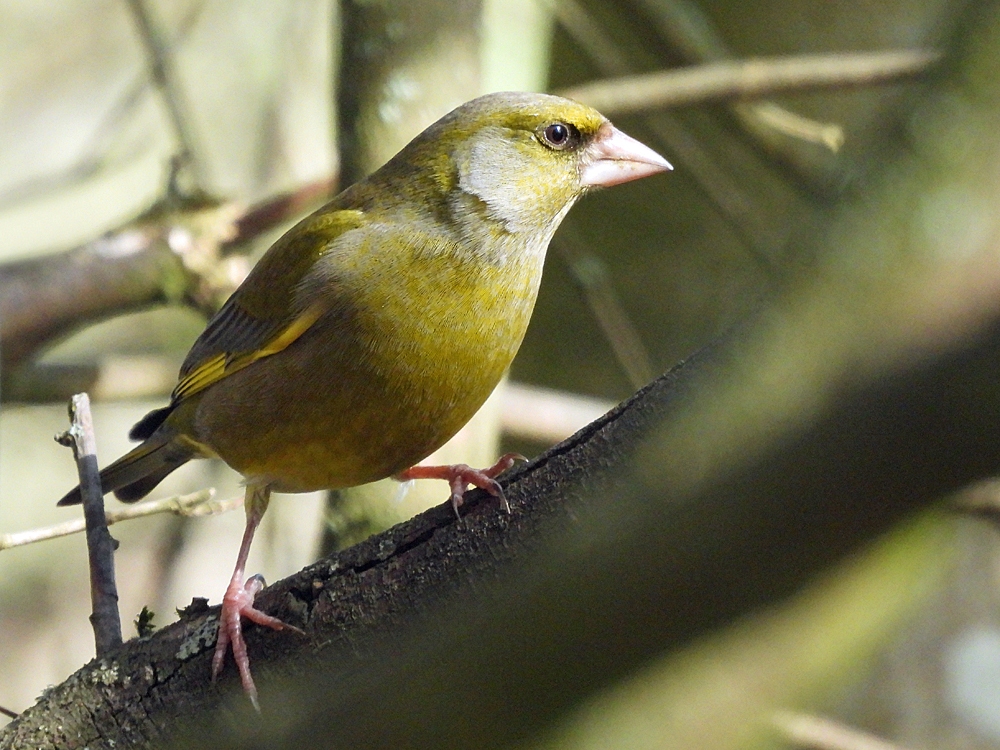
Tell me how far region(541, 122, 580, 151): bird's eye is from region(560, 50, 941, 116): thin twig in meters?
1.28

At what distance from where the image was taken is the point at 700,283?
6.66m

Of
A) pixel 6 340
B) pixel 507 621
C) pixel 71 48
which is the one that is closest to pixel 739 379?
pixel 507 621

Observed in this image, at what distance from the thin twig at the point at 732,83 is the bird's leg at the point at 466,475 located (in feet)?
6.85

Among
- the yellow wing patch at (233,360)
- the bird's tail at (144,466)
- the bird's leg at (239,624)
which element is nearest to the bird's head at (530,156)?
the yellow wing patch at (233,360)

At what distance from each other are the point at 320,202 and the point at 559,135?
5.85 feet

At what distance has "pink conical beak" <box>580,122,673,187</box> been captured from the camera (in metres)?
3.63

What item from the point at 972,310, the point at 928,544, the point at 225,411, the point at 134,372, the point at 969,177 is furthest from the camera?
the point at 134,372

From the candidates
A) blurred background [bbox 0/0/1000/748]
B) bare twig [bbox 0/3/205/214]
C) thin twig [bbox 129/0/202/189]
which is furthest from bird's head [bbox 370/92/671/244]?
bare twig [bbox 0/3/205/214]

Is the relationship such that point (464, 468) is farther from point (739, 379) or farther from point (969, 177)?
point (969, 177)

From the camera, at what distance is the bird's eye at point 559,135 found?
3.64m

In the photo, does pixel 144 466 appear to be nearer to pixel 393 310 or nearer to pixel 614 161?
pixel 393 310

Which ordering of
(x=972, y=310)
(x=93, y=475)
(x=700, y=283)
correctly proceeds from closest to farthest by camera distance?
(x=972, y=310) < (x=93, y=475) < (x=700, y=283)

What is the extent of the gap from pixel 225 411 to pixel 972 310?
9.45 feet

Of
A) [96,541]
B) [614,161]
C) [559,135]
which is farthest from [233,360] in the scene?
[614,161]
